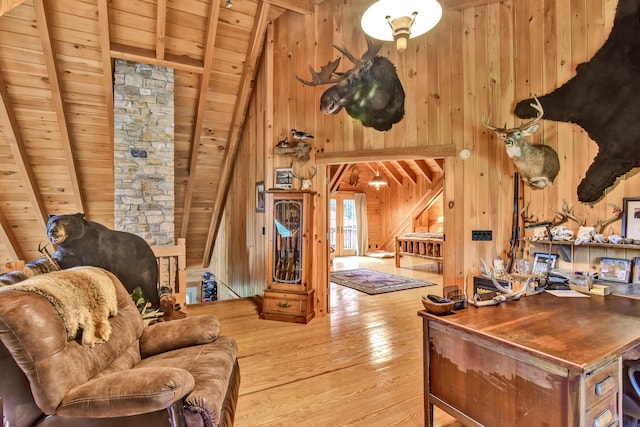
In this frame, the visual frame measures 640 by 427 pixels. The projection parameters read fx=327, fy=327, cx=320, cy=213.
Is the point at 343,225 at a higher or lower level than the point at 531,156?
lower

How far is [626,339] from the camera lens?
1423 millimetres

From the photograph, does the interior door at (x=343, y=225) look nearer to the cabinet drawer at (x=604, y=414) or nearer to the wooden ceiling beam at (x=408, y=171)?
A: the wooden ceiling beam at (x=408, y=171)

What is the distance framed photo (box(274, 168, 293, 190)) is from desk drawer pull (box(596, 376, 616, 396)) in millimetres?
3485

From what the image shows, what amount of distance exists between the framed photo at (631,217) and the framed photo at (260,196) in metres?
3.87

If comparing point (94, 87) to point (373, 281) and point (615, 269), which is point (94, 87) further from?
point (615, 269)

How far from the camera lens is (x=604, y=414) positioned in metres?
1.35

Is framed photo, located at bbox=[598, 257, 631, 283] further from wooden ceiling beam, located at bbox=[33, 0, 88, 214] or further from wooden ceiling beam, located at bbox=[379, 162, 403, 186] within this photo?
wooden ceiling beam, located at bbox=[379, 162, 403, 186]

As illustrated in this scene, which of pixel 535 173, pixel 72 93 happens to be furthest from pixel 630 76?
pixel 72 93

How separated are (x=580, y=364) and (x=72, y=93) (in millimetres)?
5539

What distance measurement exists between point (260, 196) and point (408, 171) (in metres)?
6.02

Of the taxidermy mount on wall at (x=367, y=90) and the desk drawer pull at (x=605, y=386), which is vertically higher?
the taxidermy mount on wall at (x=367, y=90)

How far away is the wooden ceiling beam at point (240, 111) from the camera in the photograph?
4.28 meters

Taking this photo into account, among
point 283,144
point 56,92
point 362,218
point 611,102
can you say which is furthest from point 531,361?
point 362,218

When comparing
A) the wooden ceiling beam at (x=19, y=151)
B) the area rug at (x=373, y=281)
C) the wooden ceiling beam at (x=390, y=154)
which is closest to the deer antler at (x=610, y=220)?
the wooden ceiling beam at (x=390, y=154)
